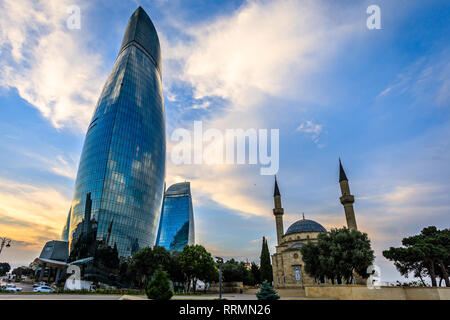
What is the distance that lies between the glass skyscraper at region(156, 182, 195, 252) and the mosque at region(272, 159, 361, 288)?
3303 inches

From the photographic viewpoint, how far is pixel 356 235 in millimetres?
38094

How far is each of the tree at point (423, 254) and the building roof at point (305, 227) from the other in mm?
17348

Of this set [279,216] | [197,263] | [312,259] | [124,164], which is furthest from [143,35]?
[312,259]

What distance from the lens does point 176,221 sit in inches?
5679

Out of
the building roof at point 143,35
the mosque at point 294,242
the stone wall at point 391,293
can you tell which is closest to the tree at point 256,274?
the mosque at point 294,242

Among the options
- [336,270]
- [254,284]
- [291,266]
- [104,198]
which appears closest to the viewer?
[336,270]

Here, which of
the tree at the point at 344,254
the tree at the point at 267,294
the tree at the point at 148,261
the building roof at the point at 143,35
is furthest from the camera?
the building roof at the point at 143,35

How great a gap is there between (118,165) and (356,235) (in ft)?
203

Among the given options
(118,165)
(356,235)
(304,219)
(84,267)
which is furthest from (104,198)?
(356,235)

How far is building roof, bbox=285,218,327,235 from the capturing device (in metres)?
66.0

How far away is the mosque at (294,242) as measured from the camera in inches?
2104

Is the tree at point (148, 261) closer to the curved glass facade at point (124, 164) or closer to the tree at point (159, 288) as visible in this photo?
the tree at point (159, 288)
